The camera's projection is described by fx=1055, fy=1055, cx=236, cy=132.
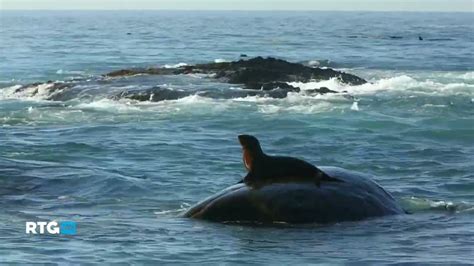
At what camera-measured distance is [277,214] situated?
38.0 ft

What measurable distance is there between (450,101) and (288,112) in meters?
6.38

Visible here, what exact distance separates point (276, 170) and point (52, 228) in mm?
2619

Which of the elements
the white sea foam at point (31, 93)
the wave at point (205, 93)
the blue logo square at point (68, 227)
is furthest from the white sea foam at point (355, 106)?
the blue logo square at point (68, 227)

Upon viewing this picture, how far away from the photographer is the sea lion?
38.8 ft

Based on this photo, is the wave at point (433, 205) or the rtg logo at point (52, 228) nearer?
the rtg logo at point (52, 228)

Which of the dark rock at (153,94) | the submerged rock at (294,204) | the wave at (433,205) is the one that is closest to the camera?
the submerged rock at (294,204)

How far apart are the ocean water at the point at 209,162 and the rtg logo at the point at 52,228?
124 millimetres

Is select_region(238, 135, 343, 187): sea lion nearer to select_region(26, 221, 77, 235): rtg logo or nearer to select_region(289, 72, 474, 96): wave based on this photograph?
select_region(26, 221, 77, 235): rtg logo

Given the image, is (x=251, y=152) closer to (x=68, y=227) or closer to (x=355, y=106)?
(x=68, y=227)

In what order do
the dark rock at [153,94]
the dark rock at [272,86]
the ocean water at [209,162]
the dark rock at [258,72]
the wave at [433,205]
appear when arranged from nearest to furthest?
the ocean water at [209,162] < the wave at [433,205] < the dark rock at [153,94] < the dark rock at [272,86] < the dark rock at [258,72]

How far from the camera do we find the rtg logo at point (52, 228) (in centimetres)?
1162

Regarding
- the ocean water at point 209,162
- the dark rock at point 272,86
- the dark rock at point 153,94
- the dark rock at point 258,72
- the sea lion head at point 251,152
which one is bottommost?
the ocean water at point 209,162

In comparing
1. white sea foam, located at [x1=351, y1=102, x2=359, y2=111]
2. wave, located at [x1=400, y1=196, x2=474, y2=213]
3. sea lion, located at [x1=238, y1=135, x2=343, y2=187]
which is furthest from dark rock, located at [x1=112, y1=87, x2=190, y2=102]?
sea lion, located at [x1=238, y1=135, x2=343, y2=187]

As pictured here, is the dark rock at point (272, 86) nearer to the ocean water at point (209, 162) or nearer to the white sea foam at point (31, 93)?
the ocean water at point (209, 162)
